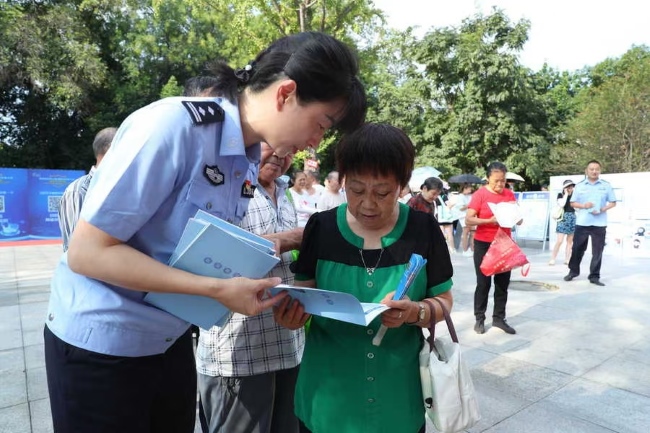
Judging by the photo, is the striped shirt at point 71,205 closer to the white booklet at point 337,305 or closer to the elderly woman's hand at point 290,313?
the elderly woman's hand at point 290,313

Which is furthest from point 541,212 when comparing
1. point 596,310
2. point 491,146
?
point 491,146

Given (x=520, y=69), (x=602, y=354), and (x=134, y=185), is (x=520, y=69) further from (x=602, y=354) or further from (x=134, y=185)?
(x=134, y=185)

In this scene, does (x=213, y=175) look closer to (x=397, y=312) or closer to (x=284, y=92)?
(x=284, y=92)

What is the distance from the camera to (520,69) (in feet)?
67.9

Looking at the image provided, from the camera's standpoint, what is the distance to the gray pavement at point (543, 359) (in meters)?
3.01

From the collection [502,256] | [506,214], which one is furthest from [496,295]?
[506,214]

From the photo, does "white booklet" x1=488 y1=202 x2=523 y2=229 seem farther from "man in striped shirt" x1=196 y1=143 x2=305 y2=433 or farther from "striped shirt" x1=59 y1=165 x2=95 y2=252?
"striped shirt" x1=59 y1=165 x2=95 y2=252

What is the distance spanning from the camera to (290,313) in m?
1.50

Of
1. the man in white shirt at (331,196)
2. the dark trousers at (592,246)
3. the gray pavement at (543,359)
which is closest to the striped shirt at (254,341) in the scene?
the gray pavement at (543,359)

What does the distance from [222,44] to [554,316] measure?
19.8 meters

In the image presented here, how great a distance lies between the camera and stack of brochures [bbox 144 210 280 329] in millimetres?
1082

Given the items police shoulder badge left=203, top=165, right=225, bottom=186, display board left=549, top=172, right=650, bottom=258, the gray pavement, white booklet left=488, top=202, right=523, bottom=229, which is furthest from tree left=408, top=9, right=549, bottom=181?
police shoulder badge left=203, top=165, right=225, bottom=186

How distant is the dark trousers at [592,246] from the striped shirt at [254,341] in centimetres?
660

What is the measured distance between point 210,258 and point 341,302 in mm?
382
